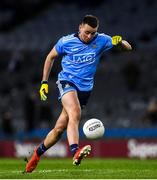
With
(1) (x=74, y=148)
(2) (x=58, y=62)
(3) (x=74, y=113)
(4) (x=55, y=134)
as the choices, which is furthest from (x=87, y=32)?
(2) (x=58, y=62)

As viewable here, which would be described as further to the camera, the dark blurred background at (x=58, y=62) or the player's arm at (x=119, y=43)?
the dark blurred background at (x=58, y=62)

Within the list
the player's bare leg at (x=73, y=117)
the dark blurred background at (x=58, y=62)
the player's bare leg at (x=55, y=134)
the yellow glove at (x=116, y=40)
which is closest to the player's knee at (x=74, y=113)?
the player's bare leg at (x=73, y=117)

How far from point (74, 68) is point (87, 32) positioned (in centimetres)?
60

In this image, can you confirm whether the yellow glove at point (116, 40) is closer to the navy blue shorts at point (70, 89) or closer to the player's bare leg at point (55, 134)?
the navy blue shorts at point (70, 89)

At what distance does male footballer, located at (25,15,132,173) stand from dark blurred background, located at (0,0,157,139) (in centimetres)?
1406

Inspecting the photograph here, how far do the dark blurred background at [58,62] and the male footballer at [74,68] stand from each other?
46.1ft

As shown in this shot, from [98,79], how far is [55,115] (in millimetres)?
3325

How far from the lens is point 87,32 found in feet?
38.8

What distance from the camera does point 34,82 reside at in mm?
34219

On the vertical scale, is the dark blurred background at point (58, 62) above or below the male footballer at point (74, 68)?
below

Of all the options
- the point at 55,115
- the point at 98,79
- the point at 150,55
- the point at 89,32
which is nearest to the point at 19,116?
the point at 55,115

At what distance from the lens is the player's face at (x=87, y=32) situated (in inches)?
463

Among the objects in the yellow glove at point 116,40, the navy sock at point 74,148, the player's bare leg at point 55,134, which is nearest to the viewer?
the navy sock at point 74,148

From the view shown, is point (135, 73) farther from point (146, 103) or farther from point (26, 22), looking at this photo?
point (26, 22)
